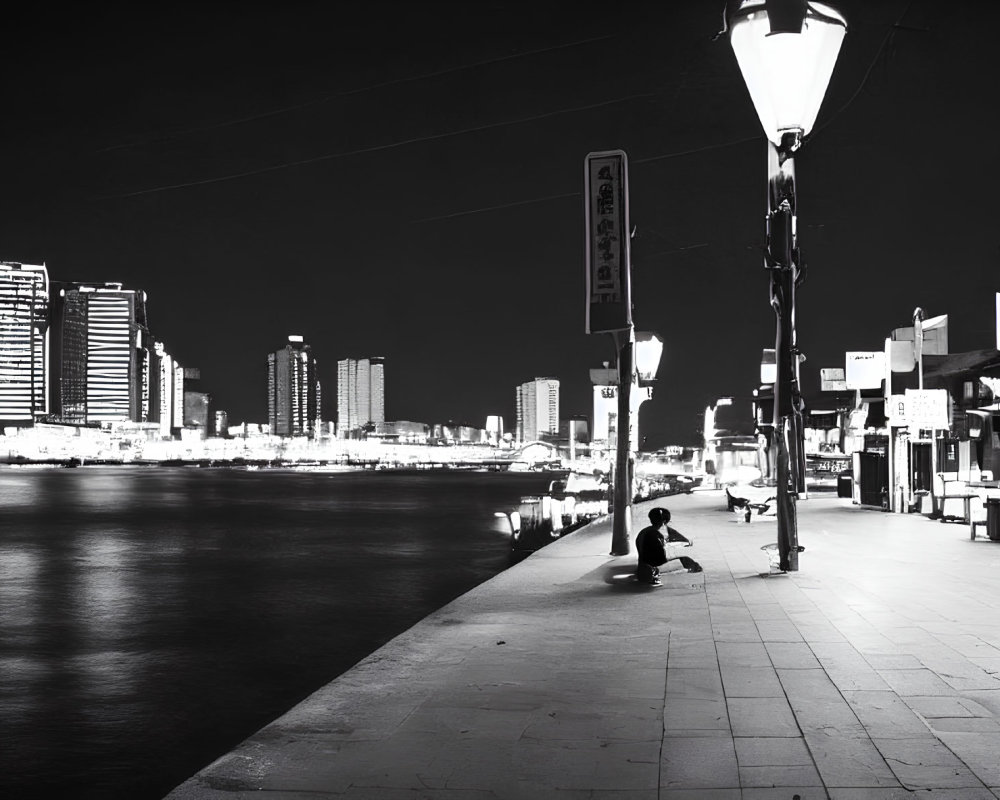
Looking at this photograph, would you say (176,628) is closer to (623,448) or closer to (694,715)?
(623,448)

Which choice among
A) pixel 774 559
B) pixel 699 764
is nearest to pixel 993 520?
pixel 774 559

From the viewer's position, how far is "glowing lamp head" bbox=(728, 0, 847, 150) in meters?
10.8

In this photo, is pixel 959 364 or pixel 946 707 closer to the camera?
pixel 946 707

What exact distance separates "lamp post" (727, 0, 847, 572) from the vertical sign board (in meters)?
2.76

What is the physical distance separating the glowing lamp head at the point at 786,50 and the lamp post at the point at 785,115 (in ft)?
0.03

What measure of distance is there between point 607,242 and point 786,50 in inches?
184

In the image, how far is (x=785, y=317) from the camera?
13.1 metres

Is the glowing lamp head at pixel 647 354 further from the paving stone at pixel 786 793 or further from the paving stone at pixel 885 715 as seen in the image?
the paving stone at pixel 786 793

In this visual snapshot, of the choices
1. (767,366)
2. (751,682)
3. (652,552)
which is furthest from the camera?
(767,366)

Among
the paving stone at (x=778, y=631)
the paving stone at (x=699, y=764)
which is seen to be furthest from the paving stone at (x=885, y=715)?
the paving stone at (x=778, y=631)

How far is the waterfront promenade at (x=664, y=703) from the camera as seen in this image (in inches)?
195

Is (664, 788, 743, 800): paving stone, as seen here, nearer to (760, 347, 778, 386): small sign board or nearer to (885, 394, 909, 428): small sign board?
(885, 394, 909, 428): small sign board

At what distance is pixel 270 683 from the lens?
13211mm

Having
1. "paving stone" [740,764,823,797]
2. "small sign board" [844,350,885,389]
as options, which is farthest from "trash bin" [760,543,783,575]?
"small sign board" [844,350,885,389]
